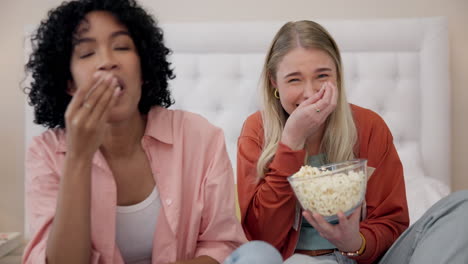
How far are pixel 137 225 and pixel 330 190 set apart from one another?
0.50 meters

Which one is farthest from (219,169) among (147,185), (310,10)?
(310,10)

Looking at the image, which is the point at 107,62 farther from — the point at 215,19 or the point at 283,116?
the point at 215,19

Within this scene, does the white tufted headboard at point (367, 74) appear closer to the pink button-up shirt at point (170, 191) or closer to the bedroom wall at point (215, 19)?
the bedroom wall at point (215, 19)

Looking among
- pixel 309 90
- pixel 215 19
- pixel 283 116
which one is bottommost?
pixel 283 116

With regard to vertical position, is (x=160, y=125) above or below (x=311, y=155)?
above

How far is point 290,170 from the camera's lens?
131 centimetres

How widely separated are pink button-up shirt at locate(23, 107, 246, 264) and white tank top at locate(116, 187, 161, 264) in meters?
0.03

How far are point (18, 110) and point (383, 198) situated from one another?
201 cm

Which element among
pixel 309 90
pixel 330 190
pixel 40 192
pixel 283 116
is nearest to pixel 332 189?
pixel 330 190

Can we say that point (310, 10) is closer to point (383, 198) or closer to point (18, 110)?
point (383, 198)

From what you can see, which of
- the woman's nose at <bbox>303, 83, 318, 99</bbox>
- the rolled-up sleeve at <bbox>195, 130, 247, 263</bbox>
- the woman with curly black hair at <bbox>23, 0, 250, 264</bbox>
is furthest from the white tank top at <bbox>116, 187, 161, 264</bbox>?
the woman's nose at <bbox>303, 83, 318, 99</bbox>

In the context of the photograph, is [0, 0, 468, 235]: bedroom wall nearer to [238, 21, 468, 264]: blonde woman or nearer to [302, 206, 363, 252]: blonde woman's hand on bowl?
[238, 21, 468, 264]: blonde woman

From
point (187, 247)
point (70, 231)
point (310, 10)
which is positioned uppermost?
point (310, 10)

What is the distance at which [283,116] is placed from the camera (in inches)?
60.4
